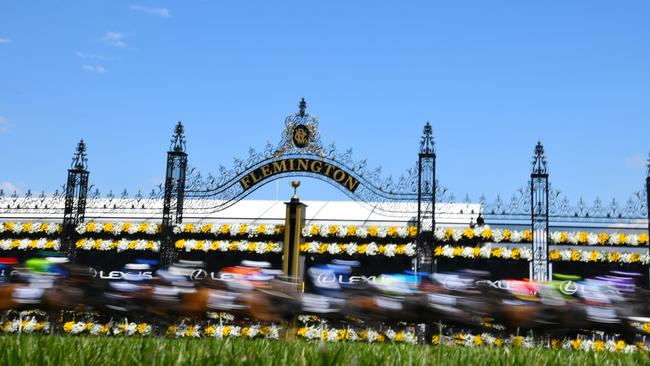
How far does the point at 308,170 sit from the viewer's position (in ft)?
75.5

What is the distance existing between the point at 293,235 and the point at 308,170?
2.22m

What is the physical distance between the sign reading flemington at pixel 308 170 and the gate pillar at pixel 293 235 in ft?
1.88

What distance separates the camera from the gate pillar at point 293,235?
2291 centimetres

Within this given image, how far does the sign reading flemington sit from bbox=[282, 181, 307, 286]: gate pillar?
57cm

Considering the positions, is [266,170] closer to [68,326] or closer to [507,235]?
[68,326]

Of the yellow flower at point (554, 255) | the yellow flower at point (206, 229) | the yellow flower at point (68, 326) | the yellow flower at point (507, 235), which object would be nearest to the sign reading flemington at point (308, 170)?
the yellow flower at point (206, 229)

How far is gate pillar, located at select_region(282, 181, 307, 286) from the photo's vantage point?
75.2 feet

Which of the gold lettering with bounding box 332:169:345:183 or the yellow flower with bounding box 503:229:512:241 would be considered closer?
the yellow flower with bounding box 503:229:512:241

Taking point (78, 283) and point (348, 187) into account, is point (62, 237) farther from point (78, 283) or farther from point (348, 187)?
point (78, 283)

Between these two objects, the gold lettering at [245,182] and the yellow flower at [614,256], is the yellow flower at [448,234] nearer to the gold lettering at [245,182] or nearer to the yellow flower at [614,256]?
the yellow flower at [614,256]

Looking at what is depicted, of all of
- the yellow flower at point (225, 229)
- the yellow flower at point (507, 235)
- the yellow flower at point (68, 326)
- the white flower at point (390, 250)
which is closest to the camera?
the yellow flower at point (68, 326)

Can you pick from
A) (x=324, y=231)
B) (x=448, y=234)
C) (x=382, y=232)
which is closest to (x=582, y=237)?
(x=448, y=234)

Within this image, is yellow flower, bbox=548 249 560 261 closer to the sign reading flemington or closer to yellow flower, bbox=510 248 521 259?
yellow flower, bbox=510 248 521 259

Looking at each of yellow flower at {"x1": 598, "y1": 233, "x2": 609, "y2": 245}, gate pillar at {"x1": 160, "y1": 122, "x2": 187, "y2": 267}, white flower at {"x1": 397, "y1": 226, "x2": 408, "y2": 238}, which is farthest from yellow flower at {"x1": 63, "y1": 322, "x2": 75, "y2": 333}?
yellow flower at {"x1": 598, "y1": 233, "x2": 609, "y2": 245}
